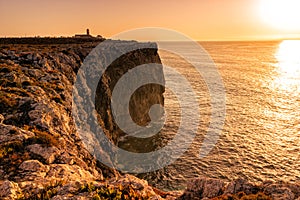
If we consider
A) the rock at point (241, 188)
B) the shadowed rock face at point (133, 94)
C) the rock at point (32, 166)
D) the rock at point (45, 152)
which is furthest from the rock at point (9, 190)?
the shadowed rock face at point (133, 94)

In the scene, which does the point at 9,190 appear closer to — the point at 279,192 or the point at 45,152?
the point at 45,152

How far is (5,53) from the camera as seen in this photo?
40750 millimetres

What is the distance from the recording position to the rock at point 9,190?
38.3 ft

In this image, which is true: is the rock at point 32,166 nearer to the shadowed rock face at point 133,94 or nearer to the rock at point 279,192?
the rock at point 279,192

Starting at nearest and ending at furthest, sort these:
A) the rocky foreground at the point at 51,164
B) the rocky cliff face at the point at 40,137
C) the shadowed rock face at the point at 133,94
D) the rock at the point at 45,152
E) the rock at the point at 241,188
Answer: the rocky foreground at the point at 51,164, the rock at the point at 241,188, the rocky cliff face at the point at 40,137, the rock at the point at 45,152, the shadowed rock face at the point at 133,94

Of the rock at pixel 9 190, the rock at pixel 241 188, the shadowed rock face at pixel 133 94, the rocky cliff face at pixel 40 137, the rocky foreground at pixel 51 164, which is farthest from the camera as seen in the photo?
the shadowed rock face at pixel 133 94

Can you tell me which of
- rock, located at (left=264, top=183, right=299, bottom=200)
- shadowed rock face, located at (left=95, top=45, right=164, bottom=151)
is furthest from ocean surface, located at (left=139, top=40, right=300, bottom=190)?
rock, located at (left=264, top=183, right=299, bottom=200)

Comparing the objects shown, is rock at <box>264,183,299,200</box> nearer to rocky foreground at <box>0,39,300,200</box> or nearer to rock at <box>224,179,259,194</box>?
rocky foreground at <box>0,39,300,200</box>

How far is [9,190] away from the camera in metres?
12.0

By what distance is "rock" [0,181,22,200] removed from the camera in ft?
38.3

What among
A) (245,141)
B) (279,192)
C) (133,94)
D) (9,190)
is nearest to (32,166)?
(9,190)

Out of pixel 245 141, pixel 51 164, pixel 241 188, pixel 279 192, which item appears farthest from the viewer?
pixel 245 141

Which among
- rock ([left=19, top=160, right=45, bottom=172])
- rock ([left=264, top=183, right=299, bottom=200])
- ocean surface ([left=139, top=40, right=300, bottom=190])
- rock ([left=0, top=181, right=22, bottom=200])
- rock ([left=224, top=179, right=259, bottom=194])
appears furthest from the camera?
ocean surface ([left=139, top=40, right=300, bottom=190])


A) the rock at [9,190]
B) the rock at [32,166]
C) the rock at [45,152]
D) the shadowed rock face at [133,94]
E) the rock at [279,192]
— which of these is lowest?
the rock at [279,192]
